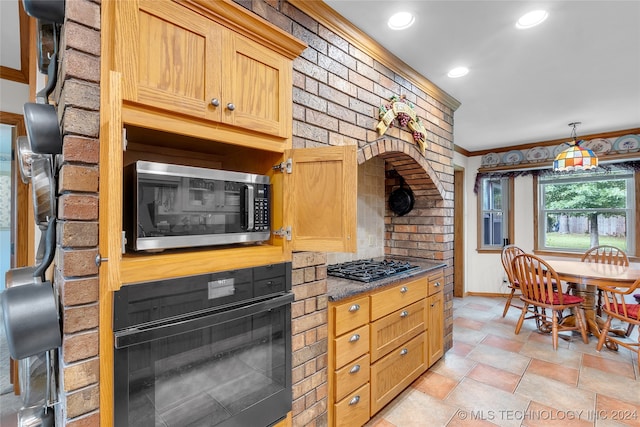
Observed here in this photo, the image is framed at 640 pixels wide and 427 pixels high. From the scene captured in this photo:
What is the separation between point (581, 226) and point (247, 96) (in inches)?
217

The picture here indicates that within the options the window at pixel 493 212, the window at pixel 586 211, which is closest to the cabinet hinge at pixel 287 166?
the window at pixel 493 212

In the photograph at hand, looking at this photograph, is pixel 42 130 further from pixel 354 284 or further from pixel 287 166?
pixel 354 284

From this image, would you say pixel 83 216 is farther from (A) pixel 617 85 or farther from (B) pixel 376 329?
(A) pixel 617 85

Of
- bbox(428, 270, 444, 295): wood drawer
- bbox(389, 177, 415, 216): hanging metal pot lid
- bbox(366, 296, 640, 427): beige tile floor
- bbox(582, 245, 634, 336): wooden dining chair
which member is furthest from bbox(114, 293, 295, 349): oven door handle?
bbox(582, 245, 634, 336): wooden dining chair

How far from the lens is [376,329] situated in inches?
78.0

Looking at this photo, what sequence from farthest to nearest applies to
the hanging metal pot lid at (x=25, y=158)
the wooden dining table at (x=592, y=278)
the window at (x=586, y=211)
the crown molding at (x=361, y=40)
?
the window at (x=586, y=211), the wooden dining table at (x=592, y=278), the crown molding at (x=361, y=40), the hanging metal pot lid at (x=25, y=158)

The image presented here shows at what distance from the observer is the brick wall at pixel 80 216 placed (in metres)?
0.88

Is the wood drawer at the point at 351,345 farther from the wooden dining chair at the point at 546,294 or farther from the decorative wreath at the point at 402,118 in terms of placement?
the wooden dining chair at the point at 546,294

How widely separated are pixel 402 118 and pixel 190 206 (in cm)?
178

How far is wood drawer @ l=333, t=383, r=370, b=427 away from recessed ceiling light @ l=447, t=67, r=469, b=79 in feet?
8.10

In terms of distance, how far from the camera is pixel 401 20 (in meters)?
1.84

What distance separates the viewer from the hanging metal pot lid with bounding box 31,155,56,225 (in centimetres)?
104

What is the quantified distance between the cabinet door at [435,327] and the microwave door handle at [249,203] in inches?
73.5

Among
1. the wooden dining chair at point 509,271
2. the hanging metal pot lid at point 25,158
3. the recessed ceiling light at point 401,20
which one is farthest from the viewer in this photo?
the wooden dining chair at point 509,271
